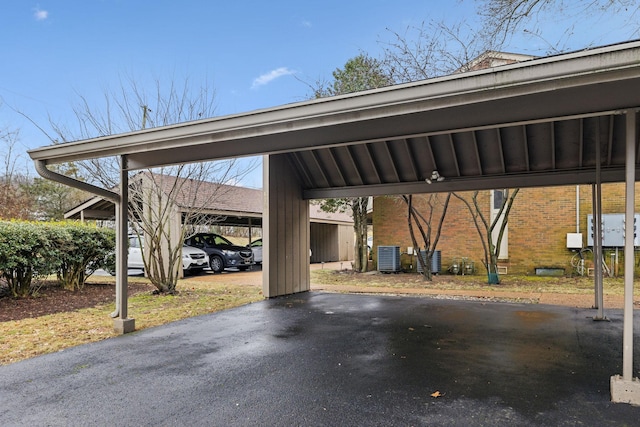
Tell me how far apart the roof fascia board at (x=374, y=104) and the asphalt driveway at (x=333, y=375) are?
7.91 feet

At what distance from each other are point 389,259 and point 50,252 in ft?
32.6

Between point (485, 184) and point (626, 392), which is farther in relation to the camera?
point (485, 184)

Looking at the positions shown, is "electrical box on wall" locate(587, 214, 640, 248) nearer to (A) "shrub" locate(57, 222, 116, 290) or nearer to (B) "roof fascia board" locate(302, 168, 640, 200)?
(B) "roof fascia board" locate(302, 168, 640, 200)

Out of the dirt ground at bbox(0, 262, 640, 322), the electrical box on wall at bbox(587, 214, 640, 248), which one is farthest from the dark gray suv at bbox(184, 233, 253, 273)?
the electrical box on wall at bbox(587, 214, 640, 248)

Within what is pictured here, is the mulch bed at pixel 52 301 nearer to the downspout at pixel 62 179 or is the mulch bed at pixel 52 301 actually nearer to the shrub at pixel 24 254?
the shrub at pixel 24 254

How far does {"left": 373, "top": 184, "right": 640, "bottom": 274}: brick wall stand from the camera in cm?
1177

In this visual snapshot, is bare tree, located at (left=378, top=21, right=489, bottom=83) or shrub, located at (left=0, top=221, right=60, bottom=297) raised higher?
bare tree, located at (left=378, top=21, right=489, bottom=83)

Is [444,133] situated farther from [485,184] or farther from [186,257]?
[186,257]

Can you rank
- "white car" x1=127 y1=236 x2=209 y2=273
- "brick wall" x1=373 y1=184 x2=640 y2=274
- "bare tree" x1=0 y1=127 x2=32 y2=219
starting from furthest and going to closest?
"bare tree" x1=0 y1=127 x2=32 y2=219 < "white car" x1=127 y1=236 x2=209 y2=273 < "brick wall" x1=373 y1=184 x2=640 y2=274

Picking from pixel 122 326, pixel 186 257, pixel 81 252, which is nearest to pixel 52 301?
pixel 81 252

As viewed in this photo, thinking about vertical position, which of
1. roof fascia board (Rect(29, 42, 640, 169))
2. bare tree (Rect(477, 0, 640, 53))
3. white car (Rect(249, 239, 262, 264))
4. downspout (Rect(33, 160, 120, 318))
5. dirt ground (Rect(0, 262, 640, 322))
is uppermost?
bare tree (Rect(477, 0, 640, 53))

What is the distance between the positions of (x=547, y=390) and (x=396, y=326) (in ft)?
8.79

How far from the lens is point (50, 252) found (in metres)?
8.34

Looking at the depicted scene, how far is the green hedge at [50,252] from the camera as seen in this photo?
747 cm
